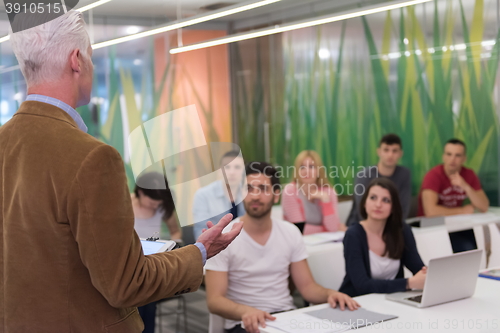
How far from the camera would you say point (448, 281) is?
2549mm

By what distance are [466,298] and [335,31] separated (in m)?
4.77

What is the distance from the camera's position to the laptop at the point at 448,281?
8.11ft

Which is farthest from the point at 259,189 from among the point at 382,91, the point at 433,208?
the point at 382,91

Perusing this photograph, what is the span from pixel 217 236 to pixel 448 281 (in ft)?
5.26

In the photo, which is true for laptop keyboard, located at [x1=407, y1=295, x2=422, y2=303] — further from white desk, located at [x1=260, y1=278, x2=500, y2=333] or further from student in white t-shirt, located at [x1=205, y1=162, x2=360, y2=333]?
student in white t-shirt, located at [x1=205, y1=162, x2=360, y2=333]

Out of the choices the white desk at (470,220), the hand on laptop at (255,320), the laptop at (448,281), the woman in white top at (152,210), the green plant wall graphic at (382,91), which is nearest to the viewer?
the woman in white top at (152,210)

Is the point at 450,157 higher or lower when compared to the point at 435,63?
lower

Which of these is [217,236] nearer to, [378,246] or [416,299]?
[416,299]

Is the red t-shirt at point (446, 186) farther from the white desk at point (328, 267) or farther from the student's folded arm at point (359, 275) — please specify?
the student's folded arm at point (359, 275)

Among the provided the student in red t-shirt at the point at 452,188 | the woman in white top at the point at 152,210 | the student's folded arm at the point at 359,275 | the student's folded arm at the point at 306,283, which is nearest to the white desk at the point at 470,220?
the student in red t-shirt at the point at 452,188

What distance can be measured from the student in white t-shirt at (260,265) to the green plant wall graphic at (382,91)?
12.5ft

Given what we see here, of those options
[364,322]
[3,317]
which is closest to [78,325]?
[3,317]

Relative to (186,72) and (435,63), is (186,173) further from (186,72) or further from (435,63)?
(435,63)

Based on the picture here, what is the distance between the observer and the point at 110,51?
17.8 ft
